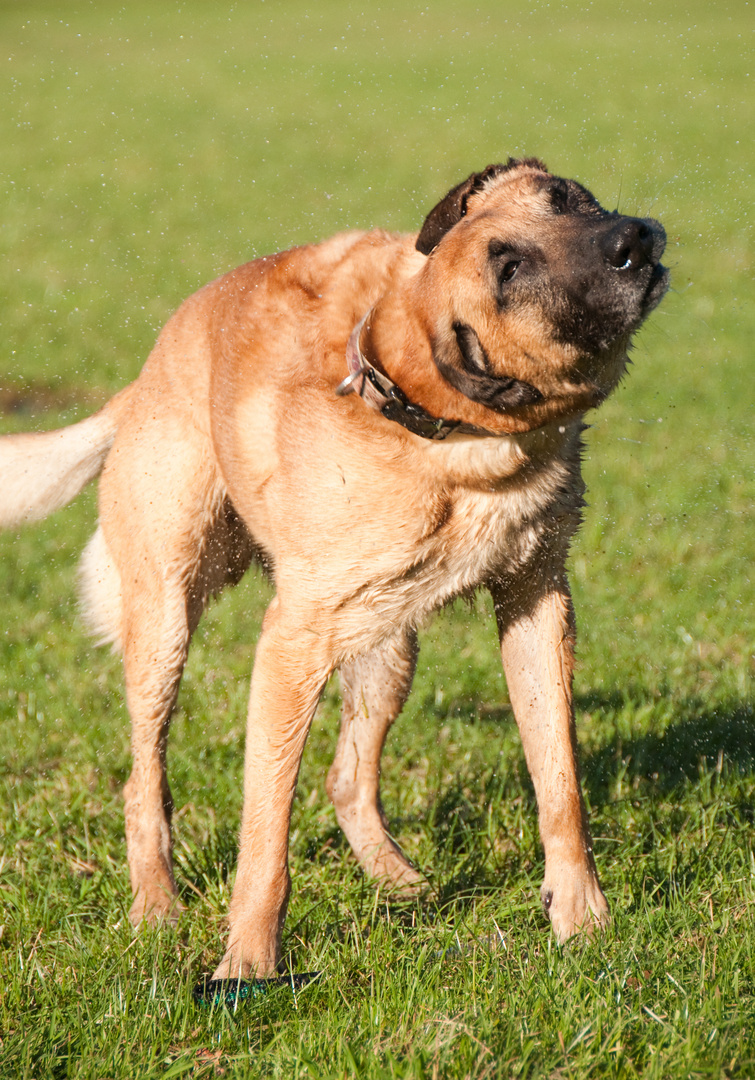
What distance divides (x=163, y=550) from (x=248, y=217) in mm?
12197

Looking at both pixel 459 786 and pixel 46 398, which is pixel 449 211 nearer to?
pixel 459 786

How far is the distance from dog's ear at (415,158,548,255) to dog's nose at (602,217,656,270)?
0.53m

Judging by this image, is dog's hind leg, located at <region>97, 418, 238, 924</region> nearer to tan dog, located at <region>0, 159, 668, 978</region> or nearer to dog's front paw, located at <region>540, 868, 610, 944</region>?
tan dog, located at <region>0, 159, 668, 978</region>

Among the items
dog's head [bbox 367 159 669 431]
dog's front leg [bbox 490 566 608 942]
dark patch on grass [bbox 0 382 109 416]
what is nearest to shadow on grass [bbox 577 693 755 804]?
dog's front leg [bbox 490 566 608 942]

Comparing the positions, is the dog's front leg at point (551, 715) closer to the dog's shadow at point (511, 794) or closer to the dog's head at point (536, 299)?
the dog's shadow at point (511, 794)

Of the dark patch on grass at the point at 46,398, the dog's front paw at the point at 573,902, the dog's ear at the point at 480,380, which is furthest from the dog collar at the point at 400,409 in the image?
the dark patch on grass at the point at 46,398

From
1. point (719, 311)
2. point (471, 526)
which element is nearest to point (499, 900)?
point (471, 526)

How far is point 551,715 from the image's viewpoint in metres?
3.11

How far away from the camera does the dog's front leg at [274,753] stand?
9.45 feet

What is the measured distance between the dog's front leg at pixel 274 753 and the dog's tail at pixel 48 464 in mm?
1243

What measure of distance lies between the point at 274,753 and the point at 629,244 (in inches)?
61.4

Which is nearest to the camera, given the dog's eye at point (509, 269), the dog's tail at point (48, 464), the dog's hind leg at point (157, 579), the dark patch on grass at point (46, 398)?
the dog's eye at point (509, 269)

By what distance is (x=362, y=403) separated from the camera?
9.32 ft

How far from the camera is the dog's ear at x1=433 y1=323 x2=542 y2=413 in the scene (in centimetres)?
259
